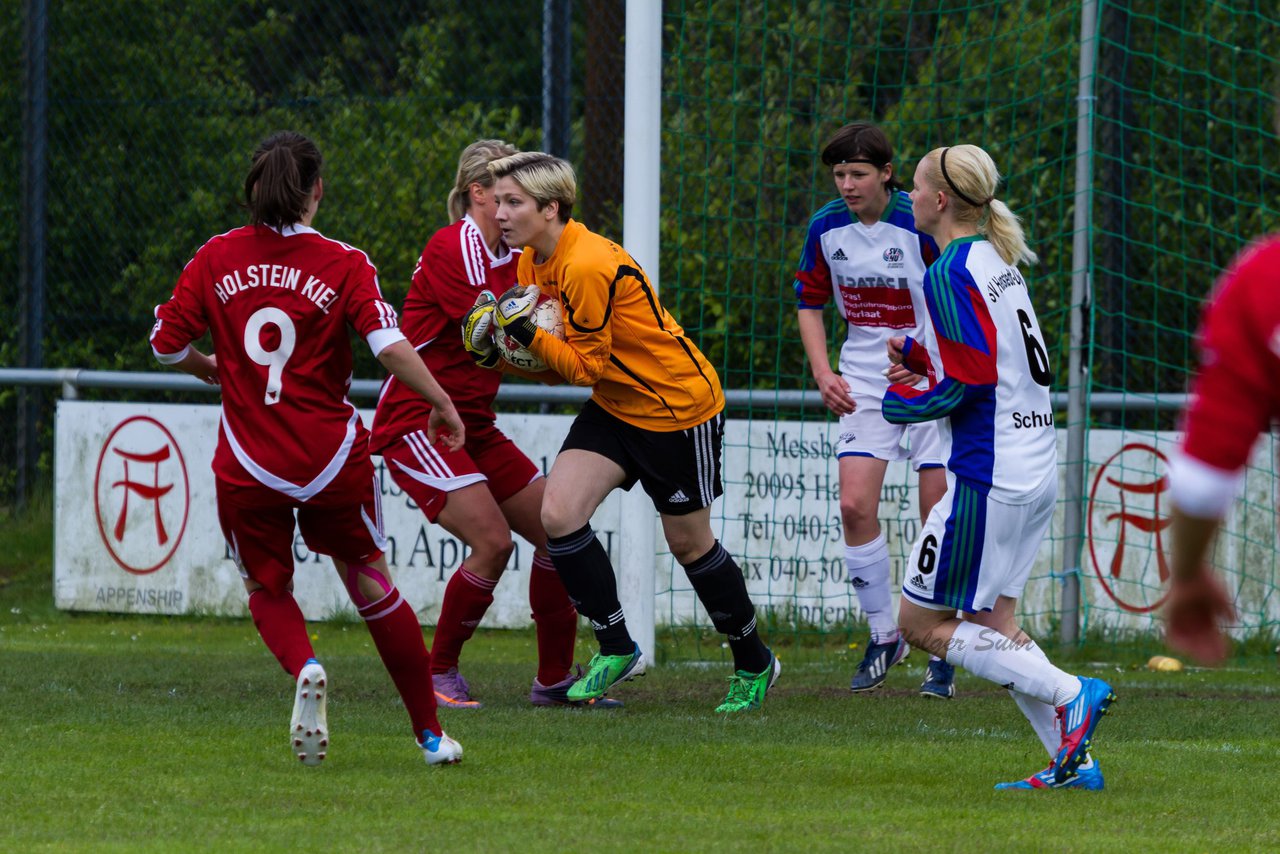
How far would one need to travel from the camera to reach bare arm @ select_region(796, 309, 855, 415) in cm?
698

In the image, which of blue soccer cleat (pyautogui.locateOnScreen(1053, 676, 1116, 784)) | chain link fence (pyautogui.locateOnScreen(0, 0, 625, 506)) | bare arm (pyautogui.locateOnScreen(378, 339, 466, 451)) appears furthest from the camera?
chain link fence (pyautogui.locateOnScreen(0, 0, 625, 506))

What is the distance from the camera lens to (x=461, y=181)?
673 centimetres

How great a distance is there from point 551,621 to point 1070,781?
94.0 inches

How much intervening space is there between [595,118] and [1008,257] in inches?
240

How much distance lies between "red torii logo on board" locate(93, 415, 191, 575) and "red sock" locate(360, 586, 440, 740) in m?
5.32

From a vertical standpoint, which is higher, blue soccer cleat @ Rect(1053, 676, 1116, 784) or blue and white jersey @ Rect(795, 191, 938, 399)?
blue and white jersey @ Rect(795, 191, 938, 399)

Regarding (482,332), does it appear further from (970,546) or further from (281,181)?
(970,546)

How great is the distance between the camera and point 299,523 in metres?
5.01

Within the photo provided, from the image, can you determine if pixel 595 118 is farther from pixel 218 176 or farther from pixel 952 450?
pixel 952 450

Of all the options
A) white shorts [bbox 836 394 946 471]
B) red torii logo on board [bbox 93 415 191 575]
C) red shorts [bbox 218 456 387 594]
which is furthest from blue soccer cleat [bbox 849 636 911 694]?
red torii logo on board [bbox 93 415 191 575]

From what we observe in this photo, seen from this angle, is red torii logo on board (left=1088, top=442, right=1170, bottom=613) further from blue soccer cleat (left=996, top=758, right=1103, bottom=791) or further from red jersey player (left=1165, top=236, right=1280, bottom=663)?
red jersey player (left=1165, top=236, right=1280, bottom=663)

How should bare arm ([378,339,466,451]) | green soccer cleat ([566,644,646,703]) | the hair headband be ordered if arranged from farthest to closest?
green soccer cleat ([566,644,646,703])
the hair headband
bare arm ([378,339,466,451])

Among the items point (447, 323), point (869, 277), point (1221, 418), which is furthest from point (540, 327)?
point (1221, 418)

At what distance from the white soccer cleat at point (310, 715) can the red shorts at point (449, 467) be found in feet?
5.52
